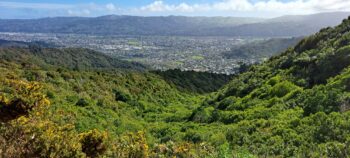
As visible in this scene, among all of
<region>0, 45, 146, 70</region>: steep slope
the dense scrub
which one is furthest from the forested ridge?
<region>0, 45, 146, 70</region>: steep slope

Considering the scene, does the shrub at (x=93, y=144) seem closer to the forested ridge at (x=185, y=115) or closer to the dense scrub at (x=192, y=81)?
the forested ridge at (x=185, y=115)

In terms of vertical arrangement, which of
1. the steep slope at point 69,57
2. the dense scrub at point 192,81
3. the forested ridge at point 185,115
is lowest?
the steep slope at point 69,57

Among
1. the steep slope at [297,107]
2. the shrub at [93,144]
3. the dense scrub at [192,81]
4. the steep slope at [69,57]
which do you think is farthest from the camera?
the steep slope at [69,57]

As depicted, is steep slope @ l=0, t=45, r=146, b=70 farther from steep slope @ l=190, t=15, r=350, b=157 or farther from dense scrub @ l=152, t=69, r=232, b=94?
steep slope @ l=190, t=15, r=350, b=157

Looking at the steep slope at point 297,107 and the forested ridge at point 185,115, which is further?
the steep slope at point 297,107

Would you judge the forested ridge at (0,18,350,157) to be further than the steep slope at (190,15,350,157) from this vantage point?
No

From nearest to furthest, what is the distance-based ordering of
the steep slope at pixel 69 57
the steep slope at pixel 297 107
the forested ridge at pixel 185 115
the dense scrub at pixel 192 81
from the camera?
the forested ridge at pixel 185 115 < the steep slope at pixel 297 107 < the dense scrub at pixel 192 81 < the steep slope at pixel 69 57

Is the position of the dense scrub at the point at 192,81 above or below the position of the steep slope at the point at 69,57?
above

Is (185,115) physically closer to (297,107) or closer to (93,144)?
(297,107)

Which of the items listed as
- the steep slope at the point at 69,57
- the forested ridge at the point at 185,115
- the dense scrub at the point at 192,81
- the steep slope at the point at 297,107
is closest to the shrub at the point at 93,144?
the forested ridge at the point at 185,115
